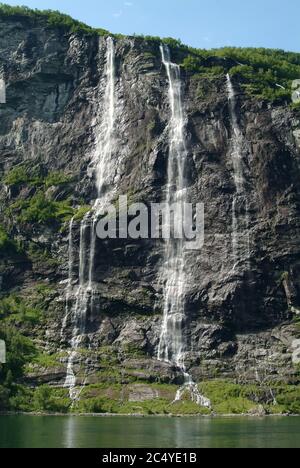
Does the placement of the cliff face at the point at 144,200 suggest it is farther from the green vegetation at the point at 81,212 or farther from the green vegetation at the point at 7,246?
the green vegetation at the point at 81,212

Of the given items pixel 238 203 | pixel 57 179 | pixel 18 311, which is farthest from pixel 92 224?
pixel 238 203

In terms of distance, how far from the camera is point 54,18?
4663 inches

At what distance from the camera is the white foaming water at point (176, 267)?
81.4 metres

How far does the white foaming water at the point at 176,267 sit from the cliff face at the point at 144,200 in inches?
36.2

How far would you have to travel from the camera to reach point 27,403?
70.9 m

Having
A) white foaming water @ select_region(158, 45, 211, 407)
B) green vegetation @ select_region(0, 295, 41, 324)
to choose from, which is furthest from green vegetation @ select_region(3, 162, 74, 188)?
green vegetation @ select_region(0, 295, 41, 324)

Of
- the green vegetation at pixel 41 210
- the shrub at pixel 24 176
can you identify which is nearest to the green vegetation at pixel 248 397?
the green vegetation at pixel 41 210

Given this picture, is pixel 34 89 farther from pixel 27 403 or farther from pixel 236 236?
pixel 27 403

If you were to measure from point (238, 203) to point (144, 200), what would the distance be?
40.3 ft

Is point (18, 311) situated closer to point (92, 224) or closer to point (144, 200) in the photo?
point (92, 224)

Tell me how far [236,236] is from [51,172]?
29443 millimetres

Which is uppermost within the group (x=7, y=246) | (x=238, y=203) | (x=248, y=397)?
(x=238, y=203)

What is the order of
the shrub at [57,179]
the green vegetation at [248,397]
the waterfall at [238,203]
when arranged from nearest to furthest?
the green vegetation at [248,397], the waterfall at [238,203], the shrub at [57,179]
